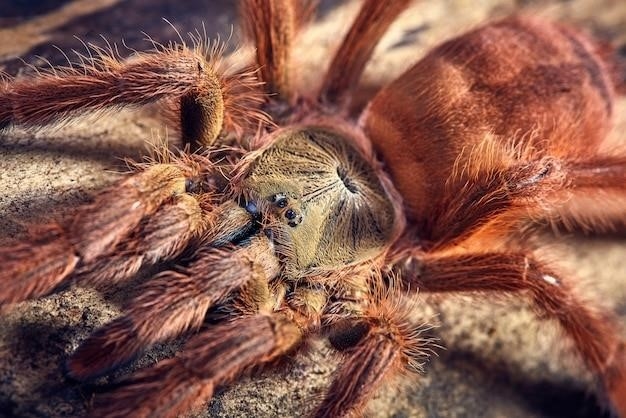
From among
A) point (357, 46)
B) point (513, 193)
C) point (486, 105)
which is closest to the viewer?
point (513, 193)

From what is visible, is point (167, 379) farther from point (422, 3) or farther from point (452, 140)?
point (422, 3)

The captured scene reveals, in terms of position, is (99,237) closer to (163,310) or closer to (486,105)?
(163,310)

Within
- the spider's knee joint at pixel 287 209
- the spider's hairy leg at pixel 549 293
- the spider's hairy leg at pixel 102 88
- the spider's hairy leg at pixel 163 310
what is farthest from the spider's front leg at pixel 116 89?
the spider's hairy leg at pixel 549 293

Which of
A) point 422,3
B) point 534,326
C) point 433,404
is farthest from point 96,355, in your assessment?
point 422,3

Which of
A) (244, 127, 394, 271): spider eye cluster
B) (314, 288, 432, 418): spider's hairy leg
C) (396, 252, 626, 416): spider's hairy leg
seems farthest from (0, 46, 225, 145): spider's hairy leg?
(396, 252, 626, 416): spider's hairy leg

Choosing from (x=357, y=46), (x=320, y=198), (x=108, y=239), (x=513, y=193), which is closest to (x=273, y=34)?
(x=357, y=46)

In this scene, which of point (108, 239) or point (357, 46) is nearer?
point (108, 239)

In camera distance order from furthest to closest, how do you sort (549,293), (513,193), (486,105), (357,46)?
(357,46) < (486,105) < (549,293) < (513,193)
